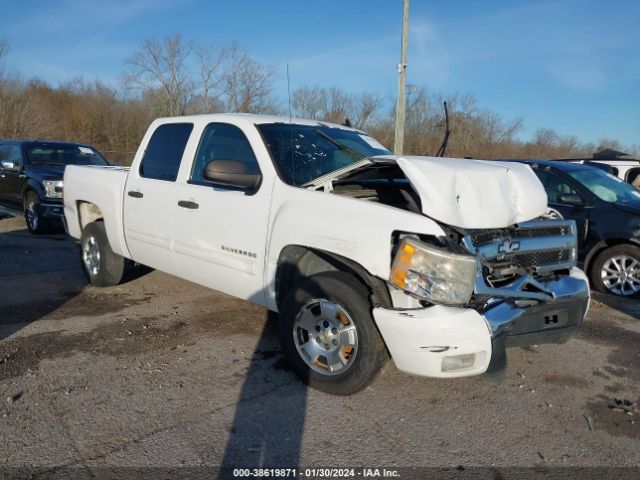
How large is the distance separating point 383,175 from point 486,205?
114 centimetres

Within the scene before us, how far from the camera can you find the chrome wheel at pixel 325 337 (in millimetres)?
3365

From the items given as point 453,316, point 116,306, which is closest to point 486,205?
point 453,316

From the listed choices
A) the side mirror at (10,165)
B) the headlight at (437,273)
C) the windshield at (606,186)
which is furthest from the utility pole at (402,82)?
the headlight at (437,273)

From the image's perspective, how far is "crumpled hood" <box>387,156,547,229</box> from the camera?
316 cm

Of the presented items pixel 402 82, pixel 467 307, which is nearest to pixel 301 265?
pixel 467 307

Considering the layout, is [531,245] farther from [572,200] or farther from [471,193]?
[572,200]

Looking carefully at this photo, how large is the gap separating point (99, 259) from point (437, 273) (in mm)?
4278

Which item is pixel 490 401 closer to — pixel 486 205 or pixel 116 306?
pixel 486 205

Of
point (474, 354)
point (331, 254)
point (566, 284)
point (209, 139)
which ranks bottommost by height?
point (474, 354)

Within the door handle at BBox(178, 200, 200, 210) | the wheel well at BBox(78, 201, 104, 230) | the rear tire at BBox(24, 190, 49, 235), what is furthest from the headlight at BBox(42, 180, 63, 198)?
the door handle at BBox(178, 200, 200, 210)

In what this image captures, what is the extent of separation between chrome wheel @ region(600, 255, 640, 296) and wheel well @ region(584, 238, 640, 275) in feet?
0.55

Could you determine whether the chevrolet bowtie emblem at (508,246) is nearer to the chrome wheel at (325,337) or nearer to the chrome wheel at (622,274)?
the chrome wheel at (325,337)

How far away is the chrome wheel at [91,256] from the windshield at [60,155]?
511 centimetres

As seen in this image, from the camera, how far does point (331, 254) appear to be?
11.4 ft
